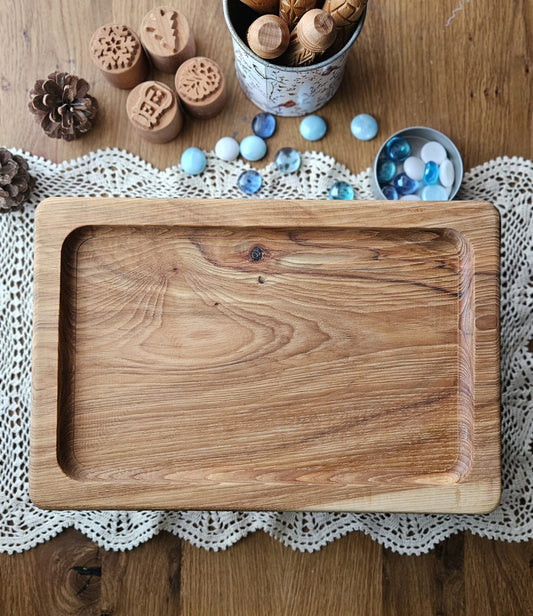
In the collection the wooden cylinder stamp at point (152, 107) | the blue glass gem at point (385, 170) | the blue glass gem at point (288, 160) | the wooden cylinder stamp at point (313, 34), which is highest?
the wooden cylinder stamp at point (313, 34)

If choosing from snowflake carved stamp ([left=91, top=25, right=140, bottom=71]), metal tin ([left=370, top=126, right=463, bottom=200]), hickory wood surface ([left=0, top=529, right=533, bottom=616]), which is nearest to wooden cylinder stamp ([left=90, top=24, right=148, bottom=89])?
snowflake carved stamp ([left=91, top=25, right=140, bottom=71])

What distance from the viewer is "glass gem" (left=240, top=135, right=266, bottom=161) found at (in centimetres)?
75

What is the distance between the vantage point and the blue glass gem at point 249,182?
0.75m

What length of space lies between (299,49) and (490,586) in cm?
68

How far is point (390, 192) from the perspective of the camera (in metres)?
0.74

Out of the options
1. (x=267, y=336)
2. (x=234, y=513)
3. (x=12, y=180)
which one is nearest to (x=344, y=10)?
(x=267, y=336)

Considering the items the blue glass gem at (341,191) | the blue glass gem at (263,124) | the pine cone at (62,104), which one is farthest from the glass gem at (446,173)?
the pine cone at (62,104)

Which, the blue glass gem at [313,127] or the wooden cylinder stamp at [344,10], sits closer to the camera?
the wooden cylinder stamp at [344,10]

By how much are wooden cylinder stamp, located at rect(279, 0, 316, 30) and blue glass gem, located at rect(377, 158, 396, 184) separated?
0.69 ft

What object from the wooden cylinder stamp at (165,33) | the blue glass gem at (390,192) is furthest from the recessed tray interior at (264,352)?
the wooden cylinder stamp at (165,33)

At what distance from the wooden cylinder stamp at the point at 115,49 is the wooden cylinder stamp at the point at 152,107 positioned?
3cm

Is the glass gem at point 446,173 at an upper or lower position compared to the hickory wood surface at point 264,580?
upper

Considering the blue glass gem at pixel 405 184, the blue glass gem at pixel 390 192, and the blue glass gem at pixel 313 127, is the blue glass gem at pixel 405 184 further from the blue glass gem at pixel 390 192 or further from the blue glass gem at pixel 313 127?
the blue glass gem at pixel 313 127

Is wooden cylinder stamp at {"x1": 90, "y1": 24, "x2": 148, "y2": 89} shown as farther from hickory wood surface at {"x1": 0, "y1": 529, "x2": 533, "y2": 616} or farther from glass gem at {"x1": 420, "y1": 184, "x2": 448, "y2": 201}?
hickory wood surface at {"x1": 0, "y1": 529, "x2": 533, "y2": 616}
